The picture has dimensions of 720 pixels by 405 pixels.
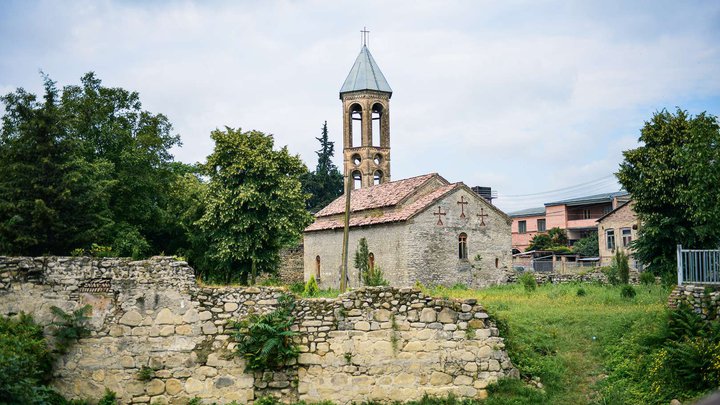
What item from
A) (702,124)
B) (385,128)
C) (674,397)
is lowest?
(674,397)

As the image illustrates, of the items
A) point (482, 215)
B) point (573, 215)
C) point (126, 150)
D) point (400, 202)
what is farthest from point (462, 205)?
point (573, 215)

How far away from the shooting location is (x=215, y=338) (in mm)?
13742

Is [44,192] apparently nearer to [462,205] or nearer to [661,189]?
A: [462,205]

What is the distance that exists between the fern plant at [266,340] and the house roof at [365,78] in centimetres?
4538

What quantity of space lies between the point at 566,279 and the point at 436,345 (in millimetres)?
21796

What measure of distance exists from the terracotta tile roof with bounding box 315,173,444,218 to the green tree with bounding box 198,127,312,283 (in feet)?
23.8

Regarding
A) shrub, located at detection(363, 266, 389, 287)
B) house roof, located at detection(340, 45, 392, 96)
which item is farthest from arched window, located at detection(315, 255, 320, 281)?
house roof, located at detection(340, 45, 392, 96)

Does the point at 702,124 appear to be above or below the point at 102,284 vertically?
above

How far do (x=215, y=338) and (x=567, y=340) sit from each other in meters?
8.35

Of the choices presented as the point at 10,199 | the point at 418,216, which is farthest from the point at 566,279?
the point at 10,199

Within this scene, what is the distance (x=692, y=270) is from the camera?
56.0 feet

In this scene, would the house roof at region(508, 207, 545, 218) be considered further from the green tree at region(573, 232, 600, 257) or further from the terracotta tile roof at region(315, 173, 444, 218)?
the terracotta tile roof at region(315, 173, 444, 218)

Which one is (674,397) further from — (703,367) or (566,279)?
(566,279)

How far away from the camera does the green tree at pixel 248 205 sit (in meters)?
28.6
